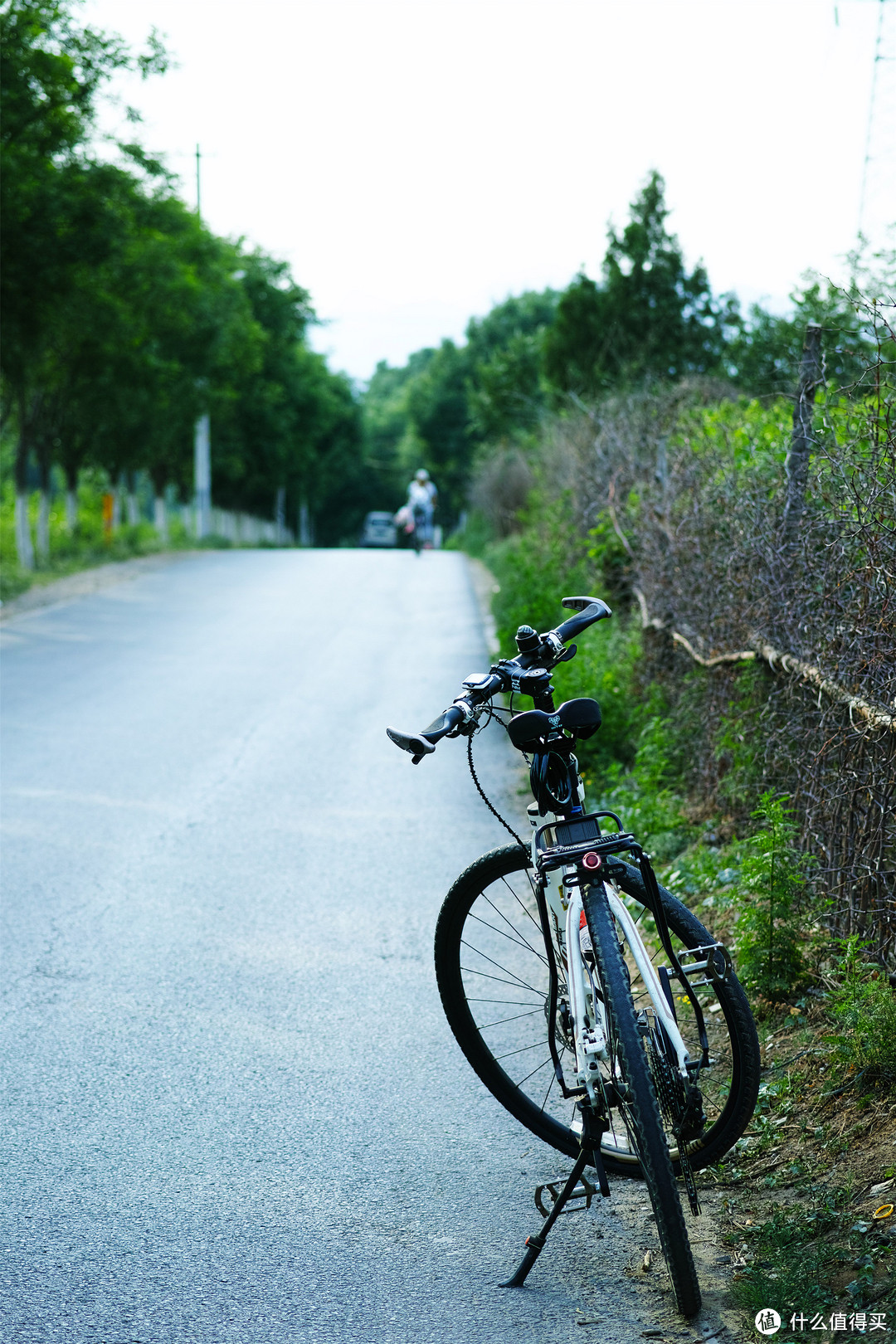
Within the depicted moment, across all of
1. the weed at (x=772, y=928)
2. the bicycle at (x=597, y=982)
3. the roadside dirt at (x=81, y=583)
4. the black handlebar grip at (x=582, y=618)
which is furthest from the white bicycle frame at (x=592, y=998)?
the roadside dirt at (x=81, y=583)

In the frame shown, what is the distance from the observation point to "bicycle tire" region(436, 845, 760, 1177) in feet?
11.2

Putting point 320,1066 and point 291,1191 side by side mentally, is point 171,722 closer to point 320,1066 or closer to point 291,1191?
point 320,1066

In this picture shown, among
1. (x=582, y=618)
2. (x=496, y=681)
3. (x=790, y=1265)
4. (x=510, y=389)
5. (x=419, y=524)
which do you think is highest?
(x=510, y=389)

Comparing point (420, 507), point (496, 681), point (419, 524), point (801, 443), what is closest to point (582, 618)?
point (496, 681)

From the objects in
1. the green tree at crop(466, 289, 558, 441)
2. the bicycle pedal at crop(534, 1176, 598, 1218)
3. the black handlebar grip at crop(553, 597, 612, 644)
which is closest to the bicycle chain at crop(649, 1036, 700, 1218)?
the bicycle pedal at crop(534, 1176, 598, 1218)

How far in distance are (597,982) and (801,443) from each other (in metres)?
3.37

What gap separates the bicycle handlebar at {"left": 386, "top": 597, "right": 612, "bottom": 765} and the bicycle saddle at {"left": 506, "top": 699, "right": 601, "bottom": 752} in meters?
0.11

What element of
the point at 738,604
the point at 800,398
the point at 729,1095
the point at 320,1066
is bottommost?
the point at 320,1066

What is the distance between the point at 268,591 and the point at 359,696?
380 inches

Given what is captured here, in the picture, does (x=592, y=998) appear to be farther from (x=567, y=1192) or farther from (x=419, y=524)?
(x=419, y=524)

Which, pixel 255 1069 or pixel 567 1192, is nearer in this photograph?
pixel 567 1192

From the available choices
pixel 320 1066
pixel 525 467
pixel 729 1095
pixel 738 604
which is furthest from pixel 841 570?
pixel 525 467

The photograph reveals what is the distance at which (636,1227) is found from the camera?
11.8 feet

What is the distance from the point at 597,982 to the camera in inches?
130
